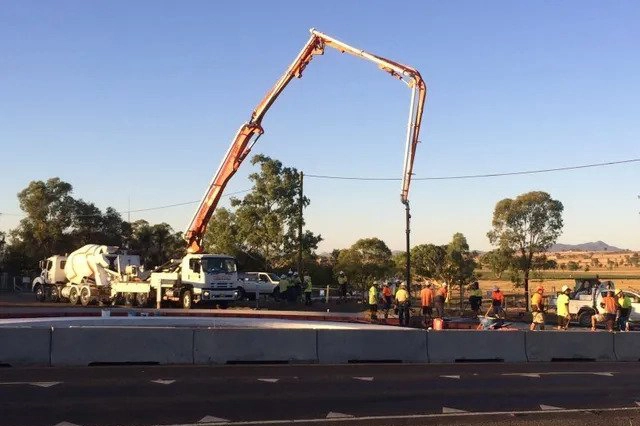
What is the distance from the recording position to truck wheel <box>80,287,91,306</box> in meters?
39.2

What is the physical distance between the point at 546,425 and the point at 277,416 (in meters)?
3.68

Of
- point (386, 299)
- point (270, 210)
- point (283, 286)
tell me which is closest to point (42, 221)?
point (270, 210)

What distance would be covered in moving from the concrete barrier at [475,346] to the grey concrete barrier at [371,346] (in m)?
0.39

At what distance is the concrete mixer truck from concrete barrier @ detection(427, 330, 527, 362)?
17868mm

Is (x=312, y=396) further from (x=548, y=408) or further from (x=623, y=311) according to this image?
(x=623, y=311)

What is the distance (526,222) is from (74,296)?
3099 centimetres

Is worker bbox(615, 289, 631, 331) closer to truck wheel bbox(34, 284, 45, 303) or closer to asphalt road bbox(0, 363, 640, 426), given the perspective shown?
asphalt road bbox(0, 363, 640, 426)

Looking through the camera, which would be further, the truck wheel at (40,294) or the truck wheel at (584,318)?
the truck wheel at (40,294)

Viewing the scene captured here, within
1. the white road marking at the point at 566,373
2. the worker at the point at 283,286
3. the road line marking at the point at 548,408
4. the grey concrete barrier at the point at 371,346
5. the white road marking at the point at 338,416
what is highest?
the worker at the point at 283,286

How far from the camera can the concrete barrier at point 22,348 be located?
15258mm

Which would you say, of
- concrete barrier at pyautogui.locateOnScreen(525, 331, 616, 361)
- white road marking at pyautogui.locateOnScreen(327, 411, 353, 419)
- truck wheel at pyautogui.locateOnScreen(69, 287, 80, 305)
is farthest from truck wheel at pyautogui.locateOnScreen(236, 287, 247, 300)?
white road marking at pyautogui.locateOnScreen(327, 411, 353, 419)

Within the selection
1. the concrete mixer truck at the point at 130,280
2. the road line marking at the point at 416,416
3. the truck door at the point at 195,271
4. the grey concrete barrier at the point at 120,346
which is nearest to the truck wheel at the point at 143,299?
the concrete mixer truck at the point at 130,280

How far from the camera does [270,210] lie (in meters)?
55.2

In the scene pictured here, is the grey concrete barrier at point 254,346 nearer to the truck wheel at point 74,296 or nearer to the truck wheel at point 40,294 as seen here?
the truck wheel at point 74,296
